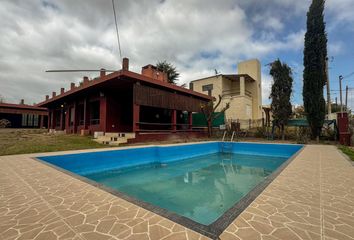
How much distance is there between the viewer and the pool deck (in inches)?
71.6

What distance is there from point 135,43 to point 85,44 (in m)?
2.99

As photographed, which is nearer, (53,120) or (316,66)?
(316,66)

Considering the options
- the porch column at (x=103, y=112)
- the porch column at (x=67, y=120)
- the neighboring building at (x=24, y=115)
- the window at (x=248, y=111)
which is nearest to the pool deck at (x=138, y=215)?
the porch column at (x=103, y=112)

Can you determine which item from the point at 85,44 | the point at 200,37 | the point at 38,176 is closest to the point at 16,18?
the point at 85,44

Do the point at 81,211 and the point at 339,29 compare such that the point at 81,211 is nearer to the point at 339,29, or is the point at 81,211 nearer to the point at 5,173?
the point at 5,173

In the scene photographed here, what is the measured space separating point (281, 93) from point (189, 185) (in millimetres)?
12161

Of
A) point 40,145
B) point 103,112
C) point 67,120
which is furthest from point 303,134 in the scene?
point 67,120

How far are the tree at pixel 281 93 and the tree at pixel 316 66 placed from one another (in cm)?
120

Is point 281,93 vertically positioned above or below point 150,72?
below

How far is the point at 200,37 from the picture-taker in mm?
12438

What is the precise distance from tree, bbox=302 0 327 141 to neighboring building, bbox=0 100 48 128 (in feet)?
92.9

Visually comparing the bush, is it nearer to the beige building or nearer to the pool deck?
the beige building

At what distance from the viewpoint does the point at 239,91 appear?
24422mm

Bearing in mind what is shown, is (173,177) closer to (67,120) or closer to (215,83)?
(67,120)
